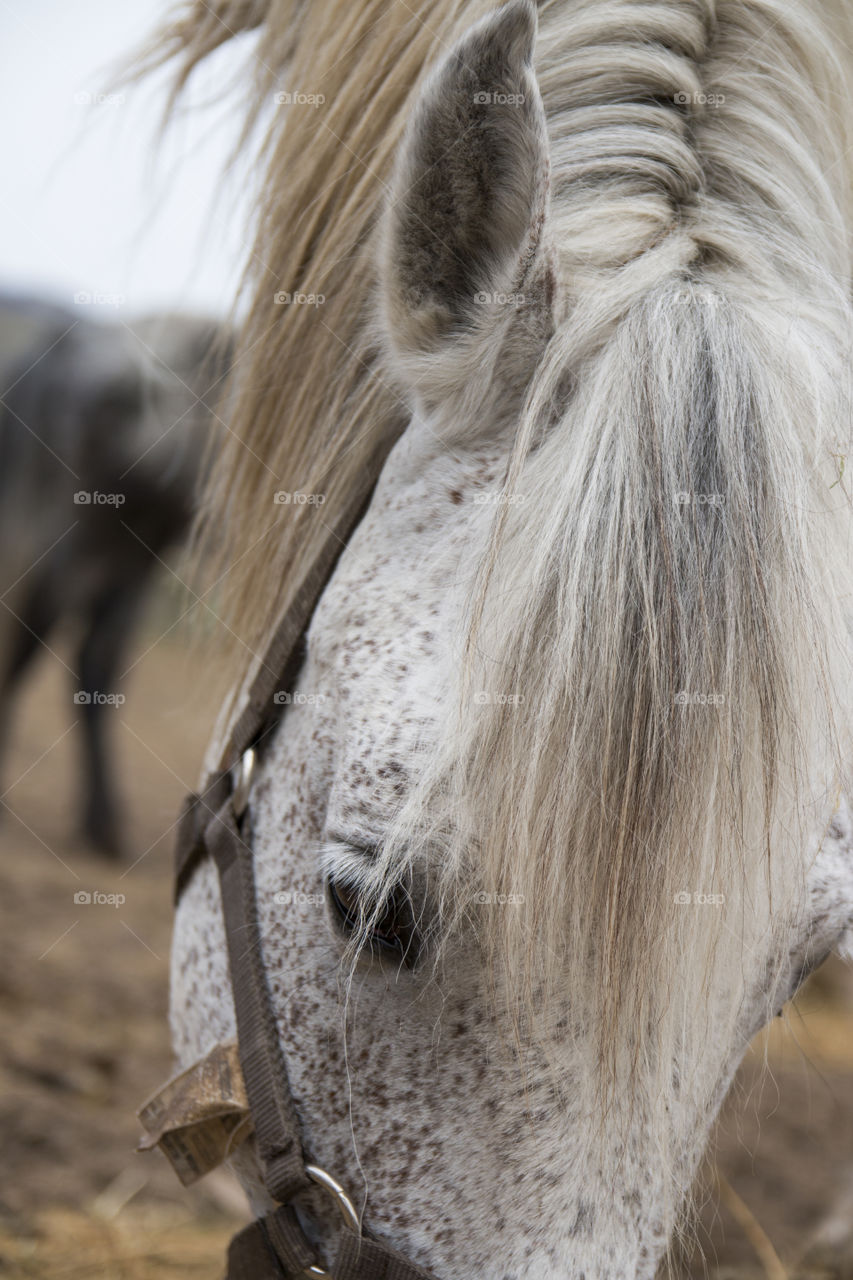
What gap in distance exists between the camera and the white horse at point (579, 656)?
65cm

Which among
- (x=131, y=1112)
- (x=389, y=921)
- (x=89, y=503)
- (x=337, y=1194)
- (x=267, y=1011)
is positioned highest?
(x=89, y=503)

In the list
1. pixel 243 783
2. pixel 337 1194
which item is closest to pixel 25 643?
pixel 243 783

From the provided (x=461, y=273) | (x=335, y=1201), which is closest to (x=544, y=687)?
(x=461, y=273)

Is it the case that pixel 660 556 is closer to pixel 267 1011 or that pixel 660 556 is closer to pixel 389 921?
pixel 389 921

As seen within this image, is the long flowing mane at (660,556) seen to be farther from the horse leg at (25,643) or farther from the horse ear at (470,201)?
the horse leg at (25,643)

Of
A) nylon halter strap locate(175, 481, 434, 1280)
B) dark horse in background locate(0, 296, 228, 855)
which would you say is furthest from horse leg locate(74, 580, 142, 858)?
nylon halter strap locate(175, 481, 434, 1280)

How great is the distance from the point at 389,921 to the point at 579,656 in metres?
0.25

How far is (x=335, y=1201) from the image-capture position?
825mm

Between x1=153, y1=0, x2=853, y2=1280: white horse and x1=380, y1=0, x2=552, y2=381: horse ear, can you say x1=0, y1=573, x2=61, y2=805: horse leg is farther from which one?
x1=380, y1=0, x2=552, y2=381: horse ear

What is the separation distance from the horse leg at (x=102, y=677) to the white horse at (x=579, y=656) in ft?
9.47

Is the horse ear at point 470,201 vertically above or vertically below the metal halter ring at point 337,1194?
above

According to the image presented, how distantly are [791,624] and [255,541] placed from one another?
619 mm

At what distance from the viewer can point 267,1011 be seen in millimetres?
878

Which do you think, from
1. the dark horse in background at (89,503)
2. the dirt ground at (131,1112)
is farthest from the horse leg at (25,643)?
the dirt ground at (131,1112)
